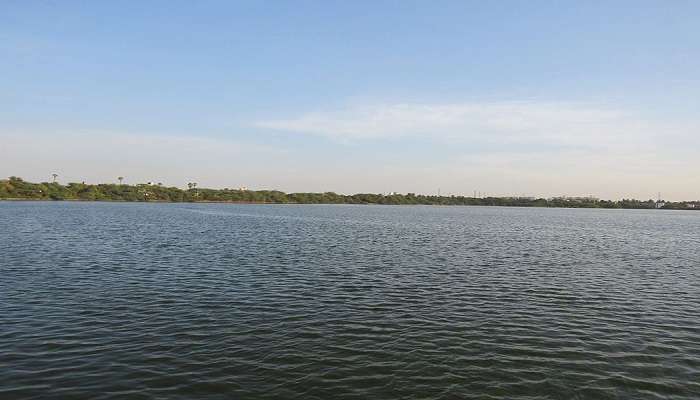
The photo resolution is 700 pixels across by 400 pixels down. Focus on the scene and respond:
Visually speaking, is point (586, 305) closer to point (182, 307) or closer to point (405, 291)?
point (405, 291)

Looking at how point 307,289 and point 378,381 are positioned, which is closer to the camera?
point 378,381

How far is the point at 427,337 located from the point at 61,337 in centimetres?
1706

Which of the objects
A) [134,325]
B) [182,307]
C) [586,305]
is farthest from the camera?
[586,305]

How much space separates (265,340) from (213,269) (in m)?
20.2

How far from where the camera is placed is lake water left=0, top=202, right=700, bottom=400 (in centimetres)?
1579

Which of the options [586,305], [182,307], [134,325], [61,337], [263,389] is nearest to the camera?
[263,389]

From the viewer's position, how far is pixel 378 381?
16.1m

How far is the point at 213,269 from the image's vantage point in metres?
38.5

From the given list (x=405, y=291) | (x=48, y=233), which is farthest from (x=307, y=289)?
(x=48, y=233)

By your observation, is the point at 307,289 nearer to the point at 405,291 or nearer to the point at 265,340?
the point at 405,291

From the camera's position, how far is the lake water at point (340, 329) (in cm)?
1579

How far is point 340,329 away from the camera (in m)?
22.1

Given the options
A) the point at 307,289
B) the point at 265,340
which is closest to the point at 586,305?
the point at 307,289

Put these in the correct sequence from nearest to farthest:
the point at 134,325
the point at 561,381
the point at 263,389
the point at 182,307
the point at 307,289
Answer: the point at 263,389 < the point at 561,381 < the point at 134,325 < the point at 182,307 < the point at 307,289
